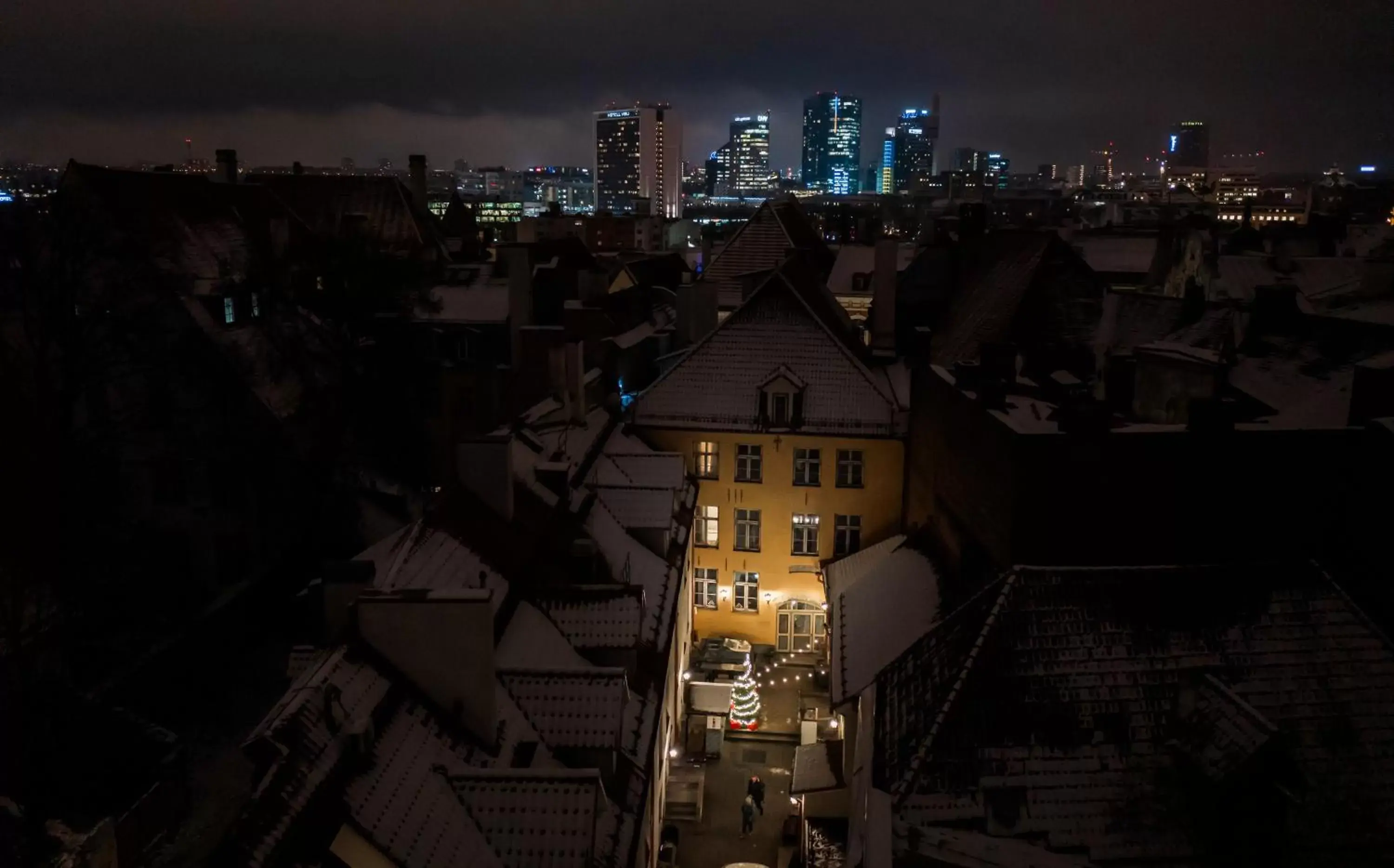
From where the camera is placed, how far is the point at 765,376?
2712 centimetres

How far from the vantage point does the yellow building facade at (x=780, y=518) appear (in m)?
26.5

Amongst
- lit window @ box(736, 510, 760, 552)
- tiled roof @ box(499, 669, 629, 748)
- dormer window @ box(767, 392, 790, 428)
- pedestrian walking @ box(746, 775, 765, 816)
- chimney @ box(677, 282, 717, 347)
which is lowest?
pedestrian walking @ box(746, 775, 765, 816)

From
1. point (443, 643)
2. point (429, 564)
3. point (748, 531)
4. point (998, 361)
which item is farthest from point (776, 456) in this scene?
point (443, 643)

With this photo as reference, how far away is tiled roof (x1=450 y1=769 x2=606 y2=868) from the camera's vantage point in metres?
10.6

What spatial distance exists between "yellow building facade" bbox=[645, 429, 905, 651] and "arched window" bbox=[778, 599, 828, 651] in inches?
1.0

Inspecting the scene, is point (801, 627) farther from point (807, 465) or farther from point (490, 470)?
point (490, 470)

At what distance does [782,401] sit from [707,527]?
165 inches

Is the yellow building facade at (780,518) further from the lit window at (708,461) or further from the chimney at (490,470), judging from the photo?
the chimney at (490,470)

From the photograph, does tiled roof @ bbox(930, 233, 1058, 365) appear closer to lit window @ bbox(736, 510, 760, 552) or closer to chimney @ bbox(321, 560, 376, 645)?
lit window @ bbox(736, 510, 760, 552)

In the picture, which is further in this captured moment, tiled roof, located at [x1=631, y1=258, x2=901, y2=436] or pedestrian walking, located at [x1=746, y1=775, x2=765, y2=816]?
tiled roof, located at [x1=631, y1=258, x2=901, y2=436]

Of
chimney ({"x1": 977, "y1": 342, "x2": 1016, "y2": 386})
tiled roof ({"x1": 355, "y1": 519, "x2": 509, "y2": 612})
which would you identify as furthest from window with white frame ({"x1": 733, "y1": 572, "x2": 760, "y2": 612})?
tiled roof ({"x1": 355, "y1": 519, "x2": 509, "y2": 612})

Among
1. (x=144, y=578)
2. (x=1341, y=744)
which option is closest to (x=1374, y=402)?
(x=1341, y=744)

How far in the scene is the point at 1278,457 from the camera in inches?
607

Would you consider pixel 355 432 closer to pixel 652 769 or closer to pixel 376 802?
pixel 652 769
